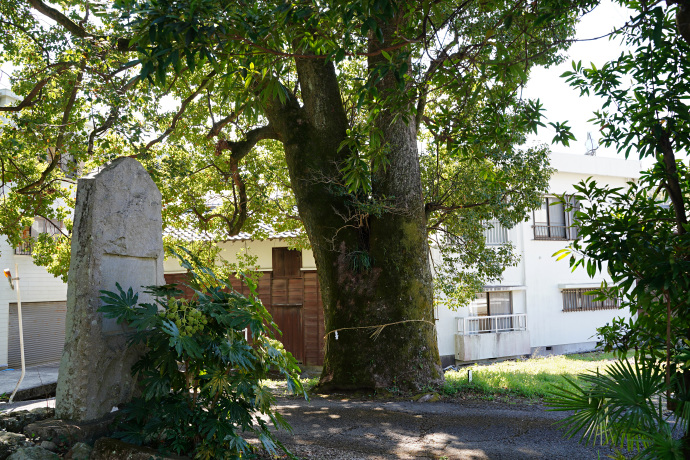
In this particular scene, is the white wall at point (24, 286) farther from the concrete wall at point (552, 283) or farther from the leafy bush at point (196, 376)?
the concrete wall at point (552, 283)

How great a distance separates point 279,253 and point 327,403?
416 inches

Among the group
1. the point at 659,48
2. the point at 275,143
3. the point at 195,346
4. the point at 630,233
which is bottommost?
the point at 195,346

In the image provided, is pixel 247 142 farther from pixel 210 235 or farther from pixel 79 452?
pixel 79 452

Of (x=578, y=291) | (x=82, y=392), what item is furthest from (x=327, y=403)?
(x=578, y=291)

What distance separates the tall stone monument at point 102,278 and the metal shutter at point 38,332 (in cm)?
1593

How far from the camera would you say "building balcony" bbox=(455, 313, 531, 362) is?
61.3 feet

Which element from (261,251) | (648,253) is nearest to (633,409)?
(648,253)

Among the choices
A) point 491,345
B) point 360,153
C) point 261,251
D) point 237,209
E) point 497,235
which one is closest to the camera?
point 360,153

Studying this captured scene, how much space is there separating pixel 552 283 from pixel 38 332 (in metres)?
18.6

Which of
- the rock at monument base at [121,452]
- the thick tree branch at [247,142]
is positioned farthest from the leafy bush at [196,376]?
the thick tree branch at [247,142]

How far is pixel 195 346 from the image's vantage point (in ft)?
14.4

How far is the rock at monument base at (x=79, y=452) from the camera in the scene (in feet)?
14.7

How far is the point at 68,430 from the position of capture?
4648mm

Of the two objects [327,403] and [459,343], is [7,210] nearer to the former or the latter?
[327,403]
